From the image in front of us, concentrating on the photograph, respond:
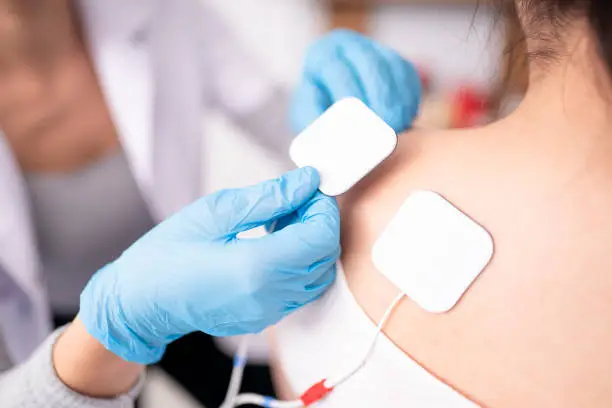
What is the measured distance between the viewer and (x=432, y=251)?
0.47 meters

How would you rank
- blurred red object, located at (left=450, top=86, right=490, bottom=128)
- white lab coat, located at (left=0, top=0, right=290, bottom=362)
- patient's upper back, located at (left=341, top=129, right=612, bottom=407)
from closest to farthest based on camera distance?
patient's upper back, located at (left=341, top=129, right=612, bottom=407)
white lab coat, located at (left=0, top=0, right=290, bottom=362)
blurred red object, located at (left=450, top=86, right=490, bottom=128)

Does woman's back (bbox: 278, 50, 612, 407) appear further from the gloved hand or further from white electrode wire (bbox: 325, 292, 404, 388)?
the gloved hand

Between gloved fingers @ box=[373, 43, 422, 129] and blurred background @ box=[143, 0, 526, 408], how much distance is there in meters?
0.65

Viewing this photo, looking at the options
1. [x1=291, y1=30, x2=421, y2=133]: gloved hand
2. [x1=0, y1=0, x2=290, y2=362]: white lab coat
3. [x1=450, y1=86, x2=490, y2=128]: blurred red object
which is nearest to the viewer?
[x1=291, y1=30, x2=421, y2=133]: gloved hand

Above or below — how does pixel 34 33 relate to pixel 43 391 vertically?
above

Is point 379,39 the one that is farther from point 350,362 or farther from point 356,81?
point 350,362

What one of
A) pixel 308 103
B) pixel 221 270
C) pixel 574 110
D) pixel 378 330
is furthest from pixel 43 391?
pixel 574 110

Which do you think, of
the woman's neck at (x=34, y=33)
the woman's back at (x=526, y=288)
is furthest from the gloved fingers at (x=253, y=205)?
the woman's neck at (x=34, y=33)

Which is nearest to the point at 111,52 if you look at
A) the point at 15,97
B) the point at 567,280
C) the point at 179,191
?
the point at 15,97

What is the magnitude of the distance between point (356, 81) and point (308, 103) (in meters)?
0.09

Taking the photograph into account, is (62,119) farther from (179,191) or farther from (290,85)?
(290,85)

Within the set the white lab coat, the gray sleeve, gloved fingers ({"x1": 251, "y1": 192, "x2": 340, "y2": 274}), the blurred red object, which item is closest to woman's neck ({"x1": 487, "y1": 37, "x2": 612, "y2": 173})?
gloved fingers ({"x1": 251, "y1": 192, "x2": 340, "y2": 274})

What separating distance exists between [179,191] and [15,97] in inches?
14.7

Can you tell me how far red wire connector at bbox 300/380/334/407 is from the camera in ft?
1.71
